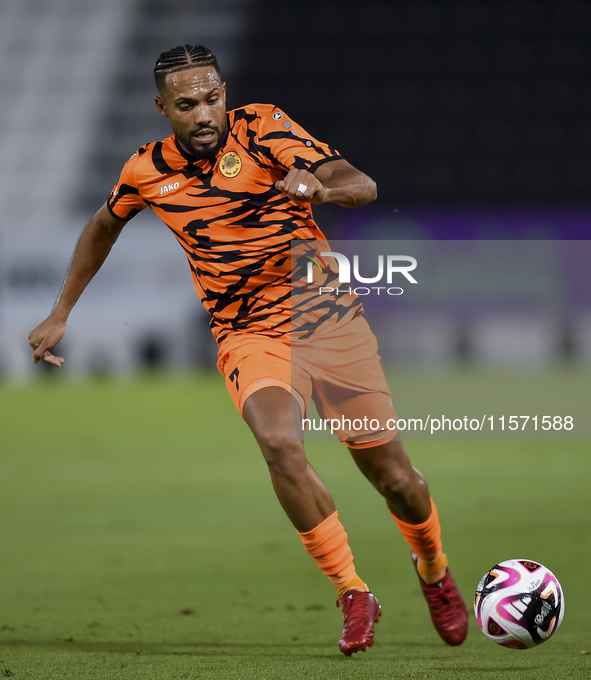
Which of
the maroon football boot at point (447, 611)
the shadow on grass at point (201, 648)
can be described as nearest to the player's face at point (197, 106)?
the shadow on grass at point (201, 648)

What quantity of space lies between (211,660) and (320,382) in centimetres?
109

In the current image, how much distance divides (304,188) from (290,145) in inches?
17.6

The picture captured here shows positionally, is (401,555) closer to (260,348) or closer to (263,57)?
(260,348)

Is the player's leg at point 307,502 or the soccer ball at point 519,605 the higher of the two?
the player's leg at point 307,502

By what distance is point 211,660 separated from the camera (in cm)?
339

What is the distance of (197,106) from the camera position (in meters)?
3.59

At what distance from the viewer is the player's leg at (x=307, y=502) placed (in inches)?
130

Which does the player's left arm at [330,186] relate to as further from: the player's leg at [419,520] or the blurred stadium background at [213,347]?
the blurred stadium background at [213,347]

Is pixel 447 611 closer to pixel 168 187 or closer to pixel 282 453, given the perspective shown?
pixel 282 453

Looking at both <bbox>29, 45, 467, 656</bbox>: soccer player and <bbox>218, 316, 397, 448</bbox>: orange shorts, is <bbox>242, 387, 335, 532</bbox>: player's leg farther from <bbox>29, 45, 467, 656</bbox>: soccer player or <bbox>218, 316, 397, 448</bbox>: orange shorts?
<bbox>218, 316, 397, 448</bbox>: orange shorts

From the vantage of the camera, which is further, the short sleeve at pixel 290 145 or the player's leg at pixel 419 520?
the player's leg at pixel 419 520

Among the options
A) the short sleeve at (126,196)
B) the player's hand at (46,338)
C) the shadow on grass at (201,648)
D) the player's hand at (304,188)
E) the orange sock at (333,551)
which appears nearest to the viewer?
the player's hand at (304,188)

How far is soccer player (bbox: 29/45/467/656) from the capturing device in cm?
347

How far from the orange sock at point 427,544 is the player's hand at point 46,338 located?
1.56 metres
